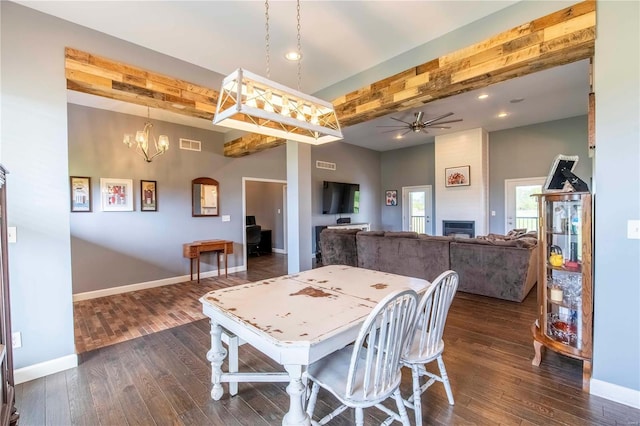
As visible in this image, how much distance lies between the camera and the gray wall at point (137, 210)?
421cm

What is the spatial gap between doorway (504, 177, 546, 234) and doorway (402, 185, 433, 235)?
73.9 inches

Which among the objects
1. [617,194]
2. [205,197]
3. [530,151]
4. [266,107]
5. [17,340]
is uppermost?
[530,151]

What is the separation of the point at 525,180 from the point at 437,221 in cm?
213

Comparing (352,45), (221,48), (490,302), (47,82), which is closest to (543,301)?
(490,302)

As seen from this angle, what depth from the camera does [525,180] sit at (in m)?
6.57

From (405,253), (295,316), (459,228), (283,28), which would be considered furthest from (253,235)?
(295,316)

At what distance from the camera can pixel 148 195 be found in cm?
479

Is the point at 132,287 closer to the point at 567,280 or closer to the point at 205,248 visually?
the point at 205,248

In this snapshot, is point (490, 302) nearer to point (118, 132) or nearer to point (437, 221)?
point (437, 221)

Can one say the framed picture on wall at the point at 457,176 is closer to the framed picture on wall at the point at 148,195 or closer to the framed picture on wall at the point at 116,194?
the framed picture on wall at the point at 148,195

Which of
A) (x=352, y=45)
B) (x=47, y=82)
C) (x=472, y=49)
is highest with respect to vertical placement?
(x=352, y=45)

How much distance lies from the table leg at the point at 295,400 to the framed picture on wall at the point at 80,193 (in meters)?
4.52

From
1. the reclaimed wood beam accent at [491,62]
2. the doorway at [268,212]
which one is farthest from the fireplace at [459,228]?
the reclaimed wood beam accent at [491,62]

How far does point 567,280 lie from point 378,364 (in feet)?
6.51
